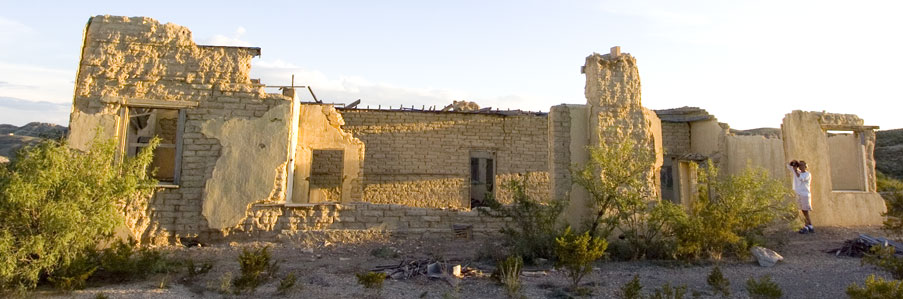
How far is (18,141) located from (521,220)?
25.9 metres

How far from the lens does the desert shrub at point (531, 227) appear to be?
23.3 ft

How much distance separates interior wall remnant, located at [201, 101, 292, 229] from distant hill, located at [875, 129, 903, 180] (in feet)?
73.3

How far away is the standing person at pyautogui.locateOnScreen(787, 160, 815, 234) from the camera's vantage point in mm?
9188

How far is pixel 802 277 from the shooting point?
6.09 metres

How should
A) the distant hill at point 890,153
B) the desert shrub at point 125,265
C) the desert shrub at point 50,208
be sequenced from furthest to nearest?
1. the distant hill at point 890,153
2. the desert shrub at point 125,265
3. the desert shrub at point 50,208

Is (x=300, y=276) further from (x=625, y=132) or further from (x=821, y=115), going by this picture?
(x=821, y=115)

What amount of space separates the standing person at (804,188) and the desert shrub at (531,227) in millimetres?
4991

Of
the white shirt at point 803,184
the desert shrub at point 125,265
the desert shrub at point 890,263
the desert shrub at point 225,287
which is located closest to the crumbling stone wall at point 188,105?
the desert shrub at point 125,265

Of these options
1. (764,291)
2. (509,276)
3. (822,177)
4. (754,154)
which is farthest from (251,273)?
(754,154)

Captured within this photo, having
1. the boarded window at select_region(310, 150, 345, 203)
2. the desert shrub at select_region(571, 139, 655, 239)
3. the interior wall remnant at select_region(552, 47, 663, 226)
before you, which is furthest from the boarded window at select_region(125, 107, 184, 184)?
the desert shrub at select_region(571, 139, 655, 239)

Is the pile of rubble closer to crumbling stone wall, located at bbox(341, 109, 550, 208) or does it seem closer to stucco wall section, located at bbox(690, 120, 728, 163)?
stucco wall section, located at bbox(690, 120, 728, 163)

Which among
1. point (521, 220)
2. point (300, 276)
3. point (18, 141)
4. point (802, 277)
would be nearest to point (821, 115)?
point (802, 277)

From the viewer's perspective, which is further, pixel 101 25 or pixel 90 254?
pixel 101 25

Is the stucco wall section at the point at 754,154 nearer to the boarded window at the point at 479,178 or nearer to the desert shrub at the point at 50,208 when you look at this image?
the boarded window at the point at 479,178
